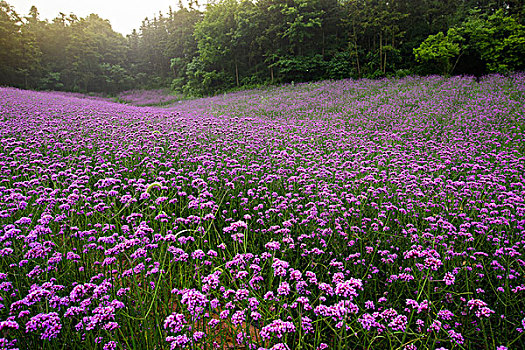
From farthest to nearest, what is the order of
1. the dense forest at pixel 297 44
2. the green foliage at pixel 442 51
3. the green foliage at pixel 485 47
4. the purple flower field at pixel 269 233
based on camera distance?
the dense forest at pixel 297 44, the green foliage at pixel 442 51, the green foliage at pixel 485 47, the purple flower field at pixel 269 233

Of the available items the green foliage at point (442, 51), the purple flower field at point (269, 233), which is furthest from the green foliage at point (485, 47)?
the purple flower field at point (269, 233)

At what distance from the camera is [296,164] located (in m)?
5.02

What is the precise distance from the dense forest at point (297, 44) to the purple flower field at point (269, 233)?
8.78 meters

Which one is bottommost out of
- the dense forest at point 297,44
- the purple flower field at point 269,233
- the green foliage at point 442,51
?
the purple flower field at point 269,233

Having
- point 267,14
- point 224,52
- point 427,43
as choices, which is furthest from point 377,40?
point 224,52

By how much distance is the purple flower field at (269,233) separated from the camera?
1806 mm

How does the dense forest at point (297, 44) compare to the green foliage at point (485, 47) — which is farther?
the dense forest at point (297, 44)

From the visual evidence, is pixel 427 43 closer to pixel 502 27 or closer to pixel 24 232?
pixel 502 27

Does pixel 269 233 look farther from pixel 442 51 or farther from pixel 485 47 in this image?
pixel 485 47

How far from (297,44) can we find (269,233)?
23.9 m

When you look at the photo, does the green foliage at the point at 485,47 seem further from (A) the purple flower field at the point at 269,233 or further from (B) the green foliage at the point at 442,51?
(A) the purple flower field at the point at 269,233

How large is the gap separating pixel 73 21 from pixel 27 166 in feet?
132

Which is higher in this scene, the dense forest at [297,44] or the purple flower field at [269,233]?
the dense forest at [297,44]

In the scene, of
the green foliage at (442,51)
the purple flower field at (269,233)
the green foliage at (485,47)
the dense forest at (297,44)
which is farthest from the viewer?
the dense forest at (297,44)
